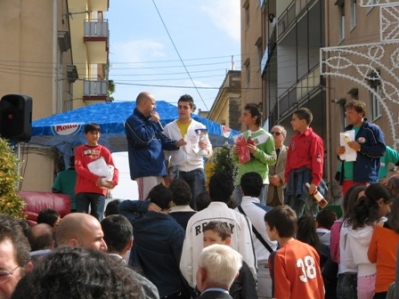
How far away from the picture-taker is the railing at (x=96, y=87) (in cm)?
5316

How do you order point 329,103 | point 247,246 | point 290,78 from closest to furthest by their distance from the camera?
point 247,246, point 329,103, point 290,78

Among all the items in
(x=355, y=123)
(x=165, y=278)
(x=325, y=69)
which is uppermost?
(x=325, y=69)

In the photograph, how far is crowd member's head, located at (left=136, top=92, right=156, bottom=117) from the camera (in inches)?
534

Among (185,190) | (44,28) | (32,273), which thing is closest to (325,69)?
(44,28)

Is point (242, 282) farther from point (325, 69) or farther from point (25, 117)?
point (325, 69)

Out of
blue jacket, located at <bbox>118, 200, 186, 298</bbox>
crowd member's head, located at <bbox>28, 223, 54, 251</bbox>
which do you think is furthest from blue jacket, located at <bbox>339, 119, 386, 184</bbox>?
crowd member's head, located at <bbox>28, 223, 54, 251</bbox>

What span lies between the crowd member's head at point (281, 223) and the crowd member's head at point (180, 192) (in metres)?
1.46

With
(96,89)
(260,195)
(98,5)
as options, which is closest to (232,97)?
(98,5)

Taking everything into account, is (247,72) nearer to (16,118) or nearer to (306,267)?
(16,118)

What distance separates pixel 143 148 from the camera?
13594 mm

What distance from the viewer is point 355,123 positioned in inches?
537

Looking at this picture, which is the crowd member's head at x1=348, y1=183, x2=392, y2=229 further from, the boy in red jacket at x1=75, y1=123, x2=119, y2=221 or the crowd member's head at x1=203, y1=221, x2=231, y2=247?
the boy in red jacket at x1=75, y1=123, x2=119, y2=221

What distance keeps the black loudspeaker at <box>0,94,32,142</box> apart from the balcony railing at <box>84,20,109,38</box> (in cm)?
3900

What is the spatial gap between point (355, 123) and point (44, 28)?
21.5 meters
